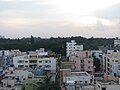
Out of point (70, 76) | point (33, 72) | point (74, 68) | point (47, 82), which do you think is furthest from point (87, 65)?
point (47, 82)

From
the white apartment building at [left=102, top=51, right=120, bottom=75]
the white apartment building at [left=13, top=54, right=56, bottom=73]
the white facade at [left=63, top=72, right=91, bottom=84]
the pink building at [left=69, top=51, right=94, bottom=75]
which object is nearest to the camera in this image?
the white facade at [left=63, top=72, right=91, bottom=84]

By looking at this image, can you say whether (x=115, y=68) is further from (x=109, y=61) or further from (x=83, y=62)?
(x=83, y=62)

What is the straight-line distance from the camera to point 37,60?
30.6 meters

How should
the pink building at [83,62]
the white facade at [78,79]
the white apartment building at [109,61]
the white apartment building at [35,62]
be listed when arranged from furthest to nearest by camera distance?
the white apartment building at [109,61], the white apartment building at [35,62], the pink building at [83,62], the white facade at [78,79]

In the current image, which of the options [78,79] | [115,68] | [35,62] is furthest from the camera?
[35,62]

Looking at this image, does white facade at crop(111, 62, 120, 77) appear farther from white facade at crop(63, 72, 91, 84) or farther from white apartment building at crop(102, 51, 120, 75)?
white facade at crop(63, 72, 91, 84)

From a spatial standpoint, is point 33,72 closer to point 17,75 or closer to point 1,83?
point 17,75

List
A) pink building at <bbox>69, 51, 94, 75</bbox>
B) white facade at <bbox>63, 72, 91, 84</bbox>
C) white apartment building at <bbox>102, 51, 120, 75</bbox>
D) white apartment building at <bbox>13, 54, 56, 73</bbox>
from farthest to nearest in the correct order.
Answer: white apartment building at <bbox>102, 51, 120, 75</bbox>, white apartment building at <bbox>13, 54, 56, 73</bbox>, pink building at <bbox>69, 51, 94, 75</bbox>, white facade at <bbox>63, 72, 91, 84</bbox>

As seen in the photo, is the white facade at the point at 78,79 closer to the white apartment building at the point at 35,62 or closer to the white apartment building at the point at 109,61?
the white apartment building at the point at 109,61

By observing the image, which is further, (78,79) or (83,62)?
(83,62)

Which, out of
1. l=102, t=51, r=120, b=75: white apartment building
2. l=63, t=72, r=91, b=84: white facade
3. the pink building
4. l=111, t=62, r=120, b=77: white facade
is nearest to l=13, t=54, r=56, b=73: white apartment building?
the pink building

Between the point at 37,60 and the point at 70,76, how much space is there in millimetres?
10937

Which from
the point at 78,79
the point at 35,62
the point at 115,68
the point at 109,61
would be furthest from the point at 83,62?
the point at 78,79

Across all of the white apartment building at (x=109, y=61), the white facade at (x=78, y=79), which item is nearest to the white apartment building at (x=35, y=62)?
the white apartment building at (x=109, y=61)
